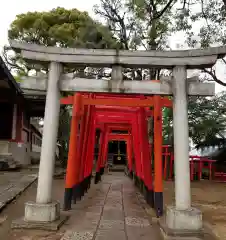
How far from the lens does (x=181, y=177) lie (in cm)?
Answer: 609

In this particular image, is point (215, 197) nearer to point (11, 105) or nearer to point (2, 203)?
point (2, 203)

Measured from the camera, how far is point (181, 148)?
6172 millimetres

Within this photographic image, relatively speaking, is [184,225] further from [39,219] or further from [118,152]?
[118,152]

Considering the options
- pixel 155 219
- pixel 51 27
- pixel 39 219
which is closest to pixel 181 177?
pixel 155 219

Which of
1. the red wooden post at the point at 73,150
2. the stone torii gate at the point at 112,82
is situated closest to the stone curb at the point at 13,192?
the red wooden post at the point at 73,150

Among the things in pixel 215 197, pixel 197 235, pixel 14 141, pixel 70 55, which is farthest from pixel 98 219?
pixel 14 141

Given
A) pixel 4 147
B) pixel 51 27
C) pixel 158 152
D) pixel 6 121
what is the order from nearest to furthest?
1. pixel 158 152
2. pixel 4 147
3. pixel 6 121
4. pixel 51 27

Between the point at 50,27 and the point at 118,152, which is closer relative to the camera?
the point at 50,27

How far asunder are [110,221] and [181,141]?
2.37 meters

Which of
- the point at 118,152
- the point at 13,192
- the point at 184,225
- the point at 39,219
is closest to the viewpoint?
the point at 184,225

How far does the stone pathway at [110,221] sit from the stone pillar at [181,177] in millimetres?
449

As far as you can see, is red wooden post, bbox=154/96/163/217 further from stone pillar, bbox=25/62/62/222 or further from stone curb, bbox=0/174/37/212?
stone curb, bbox=0/174/37/212

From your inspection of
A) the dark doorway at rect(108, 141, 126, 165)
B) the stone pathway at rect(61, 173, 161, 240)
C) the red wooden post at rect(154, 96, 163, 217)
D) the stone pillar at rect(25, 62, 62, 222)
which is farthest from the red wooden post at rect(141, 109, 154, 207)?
the dark doorway at rect(108, 141, 126, 165)

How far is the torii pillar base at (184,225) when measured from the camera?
5.66 metres
